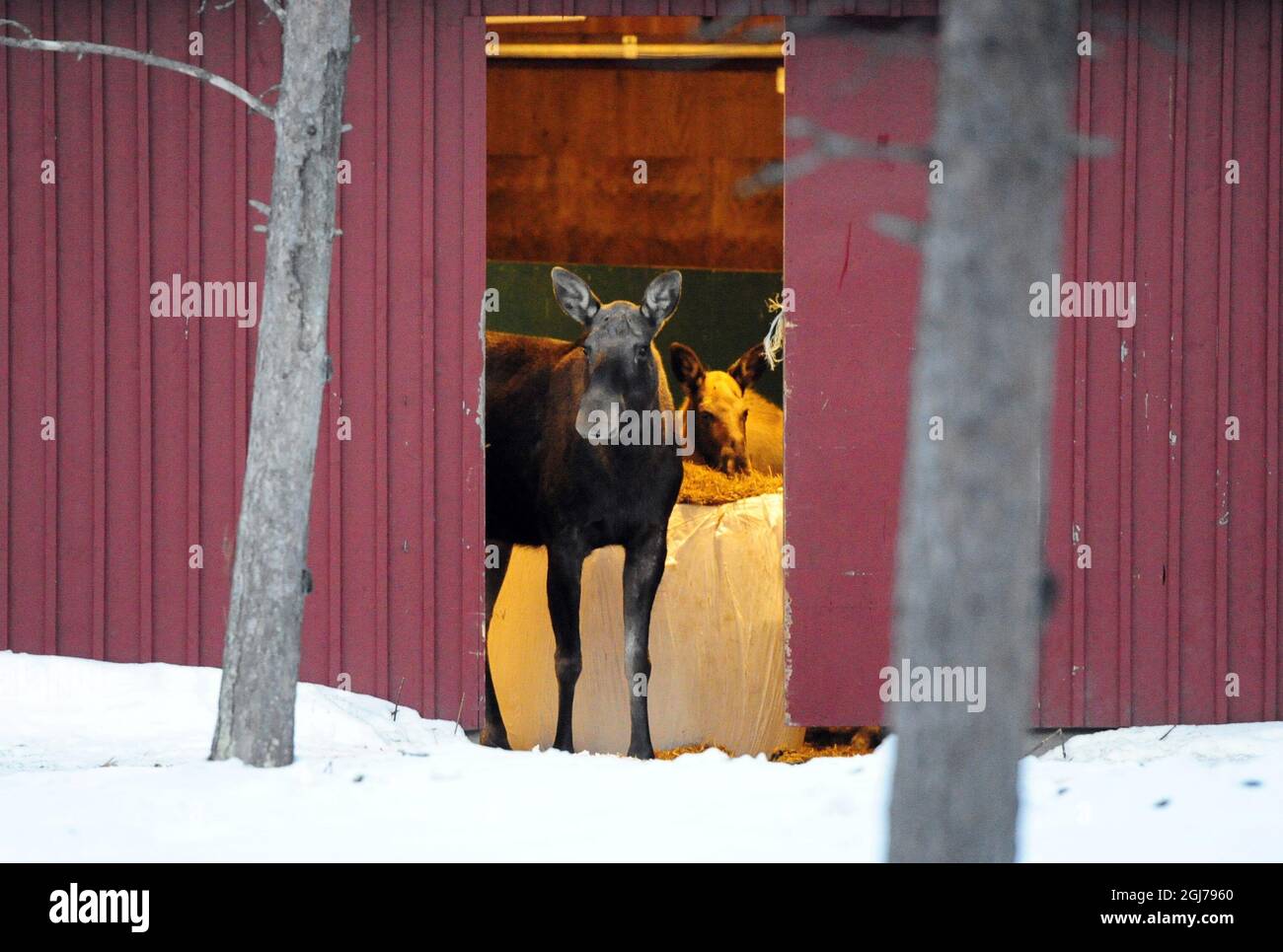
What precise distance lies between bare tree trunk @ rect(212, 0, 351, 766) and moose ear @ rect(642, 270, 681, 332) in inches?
104

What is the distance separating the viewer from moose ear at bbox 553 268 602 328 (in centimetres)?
806

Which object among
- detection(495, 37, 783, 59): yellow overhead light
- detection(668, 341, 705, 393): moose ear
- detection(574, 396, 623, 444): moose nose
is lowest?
detection(574, 396, 623, 444): moose nose

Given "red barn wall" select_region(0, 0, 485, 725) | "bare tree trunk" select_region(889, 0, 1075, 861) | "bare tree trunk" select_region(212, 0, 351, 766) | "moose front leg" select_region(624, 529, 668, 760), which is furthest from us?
"moose front leg" select_region(624, 529, 668, 760)

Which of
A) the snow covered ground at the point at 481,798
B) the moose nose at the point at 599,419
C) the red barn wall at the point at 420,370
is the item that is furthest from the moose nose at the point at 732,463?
the snow covered ground at the point at 481,798

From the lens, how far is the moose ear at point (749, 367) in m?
9.93

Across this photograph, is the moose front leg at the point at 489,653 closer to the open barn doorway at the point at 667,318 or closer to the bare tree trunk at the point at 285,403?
the open barn doorway at the point at 667,318

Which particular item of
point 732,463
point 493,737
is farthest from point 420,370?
point 732,463

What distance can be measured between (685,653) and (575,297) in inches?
92.6

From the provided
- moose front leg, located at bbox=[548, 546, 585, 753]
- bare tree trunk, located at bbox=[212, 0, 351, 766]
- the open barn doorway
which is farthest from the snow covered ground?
the open barn doorway

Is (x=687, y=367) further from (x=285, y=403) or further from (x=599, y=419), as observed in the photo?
(x=285, y=403)

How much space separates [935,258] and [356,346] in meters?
4.56

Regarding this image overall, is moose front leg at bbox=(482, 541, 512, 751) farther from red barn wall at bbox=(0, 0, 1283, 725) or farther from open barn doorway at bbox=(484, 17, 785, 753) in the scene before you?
red barn wall at bbox=(0, 0, 1283, 725)
